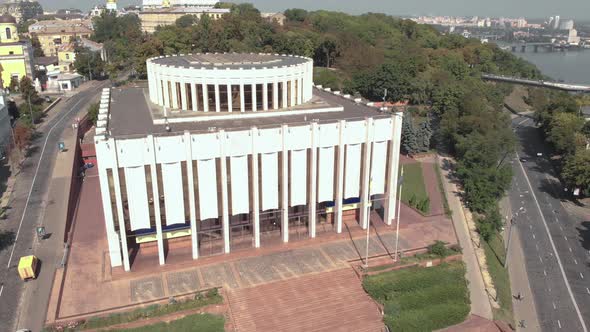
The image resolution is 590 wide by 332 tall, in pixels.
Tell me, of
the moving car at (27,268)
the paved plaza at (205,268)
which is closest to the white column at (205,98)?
the paved plaza at (205,268)

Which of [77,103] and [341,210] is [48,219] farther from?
[77,103]

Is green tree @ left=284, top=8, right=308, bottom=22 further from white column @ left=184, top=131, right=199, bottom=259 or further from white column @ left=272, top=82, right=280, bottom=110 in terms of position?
white column @ left=184, top=131, right=199, bottom=259

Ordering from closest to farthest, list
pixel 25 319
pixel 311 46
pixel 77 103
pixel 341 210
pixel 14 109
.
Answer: pixel 25 319
pixel 341 210
pixel 14 109
pixel 77 103
pixel 311 46

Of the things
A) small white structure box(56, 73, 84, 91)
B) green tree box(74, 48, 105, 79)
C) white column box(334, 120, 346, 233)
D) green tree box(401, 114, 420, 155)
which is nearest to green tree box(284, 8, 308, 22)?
green tree box(74, 48, 105, 79)

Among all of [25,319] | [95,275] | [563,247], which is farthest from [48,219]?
[563,247]

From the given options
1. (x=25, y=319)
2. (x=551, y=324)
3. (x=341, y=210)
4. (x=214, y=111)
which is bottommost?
(x=551, y=324)

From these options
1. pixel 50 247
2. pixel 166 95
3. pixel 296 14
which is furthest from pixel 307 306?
pixel 296 14
